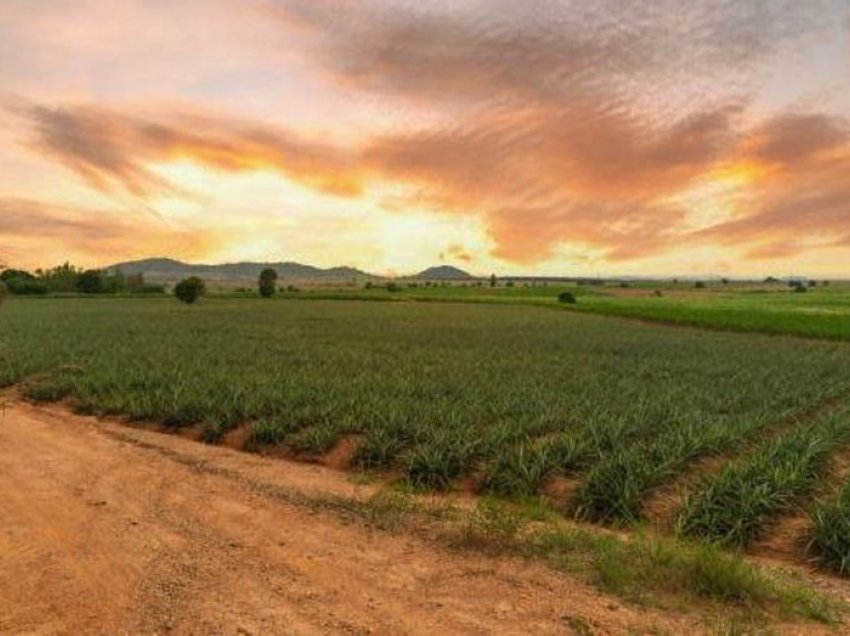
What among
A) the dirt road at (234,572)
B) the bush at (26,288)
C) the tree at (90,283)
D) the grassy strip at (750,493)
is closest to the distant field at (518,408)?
the grassy strip at (750,493)

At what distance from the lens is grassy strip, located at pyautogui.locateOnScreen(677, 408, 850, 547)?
907 cm

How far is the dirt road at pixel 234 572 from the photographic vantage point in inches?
247

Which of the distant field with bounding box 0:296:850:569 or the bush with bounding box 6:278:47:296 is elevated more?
the bush with bounding box 6:278:47:296

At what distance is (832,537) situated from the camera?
8375 millimetres

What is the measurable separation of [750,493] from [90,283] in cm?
13365

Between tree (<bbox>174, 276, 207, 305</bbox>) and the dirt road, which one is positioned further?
tree (<bbox>174, 276, 207, 305</bbox>)

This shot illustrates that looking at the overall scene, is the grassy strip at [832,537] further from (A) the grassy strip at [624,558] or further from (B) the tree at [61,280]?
(B) the tree at [61,280]

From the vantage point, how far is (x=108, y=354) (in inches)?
1038

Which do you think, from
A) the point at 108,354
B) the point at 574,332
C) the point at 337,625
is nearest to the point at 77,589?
the point at 337,625

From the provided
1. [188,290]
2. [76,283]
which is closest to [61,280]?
[76,283]

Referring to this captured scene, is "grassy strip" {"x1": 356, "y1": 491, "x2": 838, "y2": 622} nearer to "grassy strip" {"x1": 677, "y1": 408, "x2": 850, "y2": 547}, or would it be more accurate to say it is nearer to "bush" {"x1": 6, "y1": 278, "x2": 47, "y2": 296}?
"grassy strip" {"x1": 677, "y1": 408, "x2": 850, "y2": 547}

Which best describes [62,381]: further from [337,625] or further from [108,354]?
[337,625]

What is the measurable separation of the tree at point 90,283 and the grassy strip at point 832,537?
5276 inches

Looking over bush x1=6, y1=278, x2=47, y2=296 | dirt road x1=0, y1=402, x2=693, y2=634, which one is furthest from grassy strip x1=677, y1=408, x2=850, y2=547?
bush x1=6, y1=278, x2=47, y2=296
